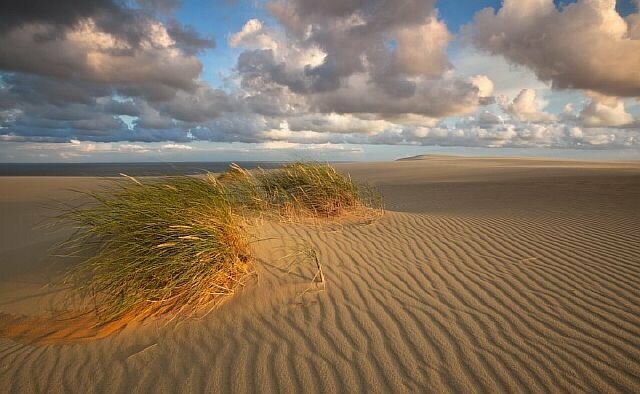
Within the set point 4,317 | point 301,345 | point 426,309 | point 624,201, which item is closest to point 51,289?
point 4,317

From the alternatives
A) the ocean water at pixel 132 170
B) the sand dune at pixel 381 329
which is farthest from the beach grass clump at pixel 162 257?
the ocean water at pixel 132 170

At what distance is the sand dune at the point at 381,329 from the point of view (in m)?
2.73

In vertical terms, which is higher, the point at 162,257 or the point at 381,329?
the point at 162,257

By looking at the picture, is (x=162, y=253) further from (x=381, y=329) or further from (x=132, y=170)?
(x=132, y=170)

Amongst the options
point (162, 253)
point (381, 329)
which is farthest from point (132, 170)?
point (381, 329)

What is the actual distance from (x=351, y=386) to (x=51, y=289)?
153 inches

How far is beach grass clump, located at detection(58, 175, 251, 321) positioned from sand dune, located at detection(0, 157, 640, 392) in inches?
11.3

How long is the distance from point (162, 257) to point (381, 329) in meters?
2.44

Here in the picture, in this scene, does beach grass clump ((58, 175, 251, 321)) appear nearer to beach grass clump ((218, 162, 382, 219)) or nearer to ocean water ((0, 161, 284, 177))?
ocean water ((0, 161, 284, 177))

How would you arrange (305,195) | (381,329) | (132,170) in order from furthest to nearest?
(132,170), (305,195), (381,329)

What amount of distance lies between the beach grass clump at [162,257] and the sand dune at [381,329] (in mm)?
286

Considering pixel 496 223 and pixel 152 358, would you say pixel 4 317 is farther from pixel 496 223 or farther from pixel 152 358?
pixel 496 223

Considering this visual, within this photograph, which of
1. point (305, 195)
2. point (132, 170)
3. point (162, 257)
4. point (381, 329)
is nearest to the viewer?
point (381, 329)

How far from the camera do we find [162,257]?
12.3ft
